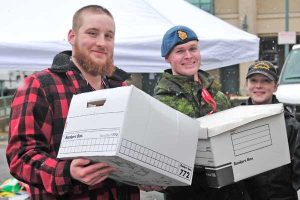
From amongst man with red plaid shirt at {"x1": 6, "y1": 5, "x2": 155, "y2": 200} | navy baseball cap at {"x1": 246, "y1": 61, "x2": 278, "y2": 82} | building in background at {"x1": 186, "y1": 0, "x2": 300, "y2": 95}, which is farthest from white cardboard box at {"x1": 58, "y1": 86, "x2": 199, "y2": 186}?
building in background at {"x1": 186, "y1": 0, "x2": 300, "y2": 95}

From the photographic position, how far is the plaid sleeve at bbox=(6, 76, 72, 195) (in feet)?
6.13

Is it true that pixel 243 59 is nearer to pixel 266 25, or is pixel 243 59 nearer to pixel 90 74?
pixel 90 74

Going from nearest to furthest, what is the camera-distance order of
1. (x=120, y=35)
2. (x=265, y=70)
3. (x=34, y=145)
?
(x=34, y=145) < (x=265, y=70) < (x=120, y=35)

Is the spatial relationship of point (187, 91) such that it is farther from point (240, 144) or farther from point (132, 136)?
point (132, 136)

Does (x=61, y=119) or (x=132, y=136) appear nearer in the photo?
(x=132, y=136)

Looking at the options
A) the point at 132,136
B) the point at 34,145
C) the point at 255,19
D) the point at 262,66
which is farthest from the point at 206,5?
the point at 132,136

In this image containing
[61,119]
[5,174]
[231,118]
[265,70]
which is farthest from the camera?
[5,174]

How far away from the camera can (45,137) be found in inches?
78.3

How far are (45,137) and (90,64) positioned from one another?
396mm

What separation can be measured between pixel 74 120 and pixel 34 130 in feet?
0.69

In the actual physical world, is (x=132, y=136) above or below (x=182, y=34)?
below

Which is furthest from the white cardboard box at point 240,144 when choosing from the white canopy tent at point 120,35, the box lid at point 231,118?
the white canopy tent at point 120,35

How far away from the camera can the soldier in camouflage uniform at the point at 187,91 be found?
2.70m

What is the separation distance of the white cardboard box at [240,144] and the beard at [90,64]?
1.76 feet
